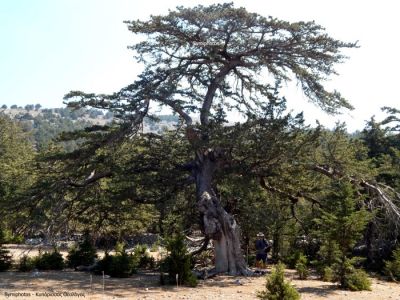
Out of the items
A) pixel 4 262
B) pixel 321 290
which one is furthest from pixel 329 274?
pixel 4 262

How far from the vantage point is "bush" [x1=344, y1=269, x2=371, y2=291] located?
42.0ft

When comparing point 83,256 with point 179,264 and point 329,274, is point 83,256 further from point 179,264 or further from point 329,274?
point 329,274

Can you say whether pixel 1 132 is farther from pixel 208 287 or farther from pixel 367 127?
pixel 208 287

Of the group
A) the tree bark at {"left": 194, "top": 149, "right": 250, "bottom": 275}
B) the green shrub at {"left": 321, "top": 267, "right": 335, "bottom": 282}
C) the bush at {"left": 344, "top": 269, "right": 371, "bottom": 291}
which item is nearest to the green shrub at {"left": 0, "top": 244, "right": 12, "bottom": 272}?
the tree bark at {"left": 194, "top": 149, "right": 250, "bottom": 275}

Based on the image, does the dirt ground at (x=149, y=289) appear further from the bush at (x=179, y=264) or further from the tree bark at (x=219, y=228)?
the tree bark at (x=219, y=228)

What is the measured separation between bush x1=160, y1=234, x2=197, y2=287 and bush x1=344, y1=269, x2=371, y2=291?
14.1ft

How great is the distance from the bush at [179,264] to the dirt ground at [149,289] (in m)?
0.41

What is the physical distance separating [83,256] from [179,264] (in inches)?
268

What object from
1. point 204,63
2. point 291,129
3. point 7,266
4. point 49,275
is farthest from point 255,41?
point 7,266

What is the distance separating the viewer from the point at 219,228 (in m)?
14.8

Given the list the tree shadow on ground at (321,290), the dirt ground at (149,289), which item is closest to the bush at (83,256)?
the dirt ground at (149,289)

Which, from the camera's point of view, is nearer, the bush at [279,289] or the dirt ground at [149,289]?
the bush at [279,289]

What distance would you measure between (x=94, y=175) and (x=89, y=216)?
248 cm

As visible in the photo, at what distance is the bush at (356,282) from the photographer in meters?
12.8
